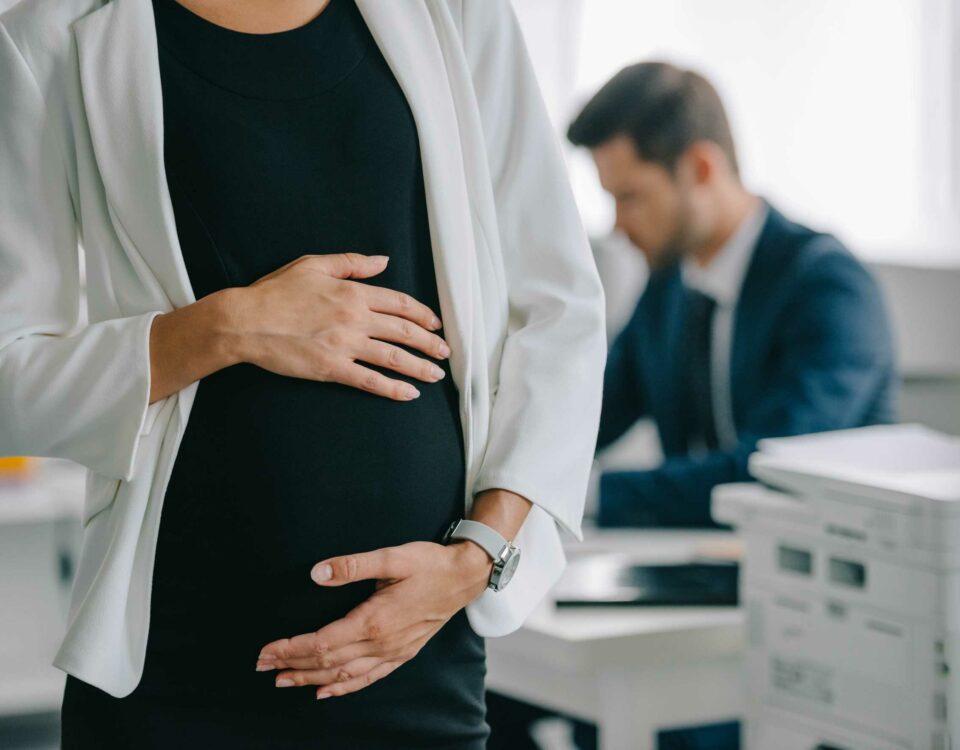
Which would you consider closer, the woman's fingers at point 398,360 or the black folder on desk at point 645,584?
the woman's fingers at point 398,360

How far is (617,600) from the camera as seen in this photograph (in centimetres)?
164

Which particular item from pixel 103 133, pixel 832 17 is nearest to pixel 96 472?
pixel 103 133

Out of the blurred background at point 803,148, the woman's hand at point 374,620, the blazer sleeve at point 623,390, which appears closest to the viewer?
the woman's hand at point 374,620

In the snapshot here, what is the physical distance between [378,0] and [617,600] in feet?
3.14

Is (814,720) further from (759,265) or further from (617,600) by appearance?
(759,265)

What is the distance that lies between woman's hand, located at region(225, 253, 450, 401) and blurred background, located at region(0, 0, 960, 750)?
2409 millimetres

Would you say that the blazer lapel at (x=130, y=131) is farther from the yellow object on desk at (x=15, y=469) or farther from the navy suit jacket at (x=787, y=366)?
the yellow object on desk at (x=15, y=469)

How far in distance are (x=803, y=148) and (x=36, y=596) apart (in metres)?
2.90

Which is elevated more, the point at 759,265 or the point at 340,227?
the point at 340,227

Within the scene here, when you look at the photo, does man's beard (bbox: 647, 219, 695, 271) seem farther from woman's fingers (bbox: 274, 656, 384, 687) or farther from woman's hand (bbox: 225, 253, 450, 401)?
woman's fingers (bbox: 274, 656, 384, 687)

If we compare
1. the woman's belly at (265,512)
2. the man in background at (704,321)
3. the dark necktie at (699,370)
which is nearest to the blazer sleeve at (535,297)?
the woman's belly at (265,512)

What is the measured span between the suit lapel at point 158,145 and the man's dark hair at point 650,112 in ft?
5.24

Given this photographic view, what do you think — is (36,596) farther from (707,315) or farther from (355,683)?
(355,683)

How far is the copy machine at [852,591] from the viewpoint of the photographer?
4.71 feet
